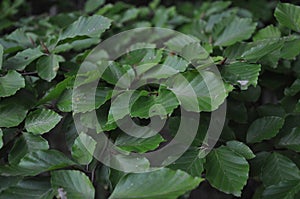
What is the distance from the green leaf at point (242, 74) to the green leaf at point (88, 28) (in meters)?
0.28

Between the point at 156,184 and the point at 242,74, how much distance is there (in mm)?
279

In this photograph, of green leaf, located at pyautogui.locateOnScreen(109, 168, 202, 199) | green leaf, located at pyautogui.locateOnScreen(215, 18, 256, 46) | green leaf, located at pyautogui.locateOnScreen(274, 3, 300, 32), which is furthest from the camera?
green leaf, located at pyautogui.locateOnScreen(215, 18, 256, 46)

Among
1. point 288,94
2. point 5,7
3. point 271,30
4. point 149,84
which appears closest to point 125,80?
point 149,84

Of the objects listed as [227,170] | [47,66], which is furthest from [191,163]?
[47,66]

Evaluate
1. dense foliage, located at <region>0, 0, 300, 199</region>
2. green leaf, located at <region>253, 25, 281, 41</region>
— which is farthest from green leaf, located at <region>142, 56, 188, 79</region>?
green leaf, located at <region>253, 25, 281, 41</region>

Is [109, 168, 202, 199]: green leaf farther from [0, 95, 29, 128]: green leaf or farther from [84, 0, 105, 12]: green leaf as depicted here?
[84, 0, 105, 12]: green leaf

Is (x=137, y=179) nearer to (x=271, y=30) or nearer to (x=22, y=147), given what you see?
(x=22, y=147)

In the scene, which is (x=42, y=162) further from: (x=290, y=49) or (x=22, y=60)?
(x=290, y=49)

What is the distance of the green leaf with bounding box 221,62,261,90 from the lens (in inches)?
25.9

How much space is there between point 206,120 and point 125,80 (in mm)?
172

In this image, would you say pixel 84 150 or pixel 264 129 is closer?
pixel 84 150

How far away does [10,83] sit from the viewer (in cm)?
70

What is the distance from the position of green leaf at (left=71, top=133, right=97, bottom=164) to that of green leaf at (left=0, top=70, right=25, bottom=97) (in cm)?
17

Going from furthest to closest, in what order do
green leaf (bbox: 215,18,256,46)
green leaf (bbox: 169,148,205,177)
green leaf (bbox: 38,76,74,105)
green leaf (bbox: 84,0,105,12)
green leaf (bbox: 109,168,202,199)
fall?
green leaf (bbox: 84,0,105,12) < green leaf (bbox: 215,18,256,46) < green leaf (bbox: 38,76,74,105) < green leaf (bbox: 169,148,205,177) < green leaf (bbox: 109,168,202,199)
